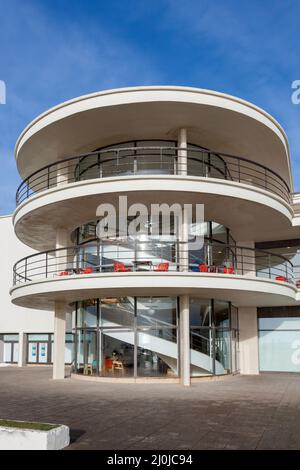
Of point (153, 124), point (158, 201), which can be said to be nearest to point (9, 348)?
point (158, 201)

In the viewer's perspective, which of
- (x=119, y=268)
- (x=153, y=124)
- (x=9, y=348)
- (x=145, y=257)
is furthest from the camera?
(x=9, y=348)

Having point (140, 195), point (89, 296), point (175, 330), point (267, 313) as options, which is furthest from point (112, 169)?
point (267, 313)

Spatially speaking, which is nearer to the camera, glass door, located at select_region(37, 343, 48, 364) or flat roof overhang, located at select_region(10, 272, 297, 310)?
flat roof overhang, located at select_region(10, 272, 297, 310)

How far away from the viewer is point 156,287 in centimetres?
1733

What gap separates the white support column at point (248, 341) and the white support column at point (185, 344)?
677 cm

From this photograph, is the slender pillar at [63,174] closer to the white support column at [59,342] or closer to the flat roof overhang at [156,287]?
the flat roof overhang at [156,287]

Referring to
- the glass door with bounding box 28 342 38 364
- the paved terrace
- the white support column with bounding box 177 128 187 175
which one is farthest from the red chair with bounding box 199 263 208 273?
the glass door with bounding box 28 342 38 364

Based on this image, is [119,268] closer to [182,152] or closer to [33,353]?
[182,152]

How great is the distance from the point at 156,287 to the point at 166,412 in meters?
5.63

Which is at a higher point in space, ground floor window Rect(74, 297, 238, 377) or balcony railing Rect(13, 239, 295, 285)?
balcony railing Rect(13, 239, 295, 285)

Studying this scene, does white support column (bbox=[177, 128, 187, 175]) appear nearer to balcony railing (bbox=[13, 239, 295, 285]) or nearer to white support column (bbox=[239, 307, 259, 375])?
balcony railing (bbox=[13, 239, 295, 285])

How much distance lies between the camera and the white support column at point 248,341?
2427 centimetres

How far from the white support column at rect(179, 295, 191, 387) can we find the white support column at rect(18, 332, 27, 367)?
17.8 metres

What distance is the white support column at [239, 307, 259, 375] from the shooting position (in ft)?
79.6
